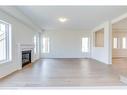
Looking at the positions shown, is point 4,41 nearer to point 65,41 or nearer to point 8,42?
point 8,42

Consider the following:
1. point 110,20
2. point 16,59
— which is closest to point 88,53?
point 110,20

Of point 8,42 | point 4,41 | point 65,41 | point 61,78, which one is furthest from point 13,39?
point 65,41

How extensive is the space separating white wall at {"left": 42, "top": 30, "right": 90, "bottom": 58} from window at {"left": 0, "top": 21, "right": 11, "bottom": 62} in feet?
23.5

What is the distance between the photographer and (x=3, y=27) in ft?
18.4

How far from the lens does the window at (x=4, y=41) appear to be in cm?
541

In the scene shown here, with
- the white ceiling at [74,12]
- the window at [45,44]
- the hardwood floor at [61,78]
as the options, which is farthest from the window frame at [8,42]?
the window at [45,44]

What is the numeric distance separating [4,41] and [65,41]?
7683 millimetres

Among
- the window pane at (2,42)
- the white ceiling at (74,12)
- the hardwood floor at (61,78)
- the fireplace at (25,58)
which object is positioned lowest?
the hardwood floor at (61,78)

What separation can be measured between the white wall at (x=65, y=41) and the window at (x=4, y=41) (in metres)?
7.16

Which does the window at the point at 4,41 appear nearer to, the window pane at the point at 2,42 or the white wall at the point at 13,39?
the window pane at the point at 2,42

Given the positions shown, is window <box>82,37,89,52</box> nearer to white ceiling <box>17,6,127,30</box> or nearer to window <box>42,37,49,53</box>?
window <box>42,37,49,53</box>

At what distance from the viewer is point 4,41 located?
5590mm
